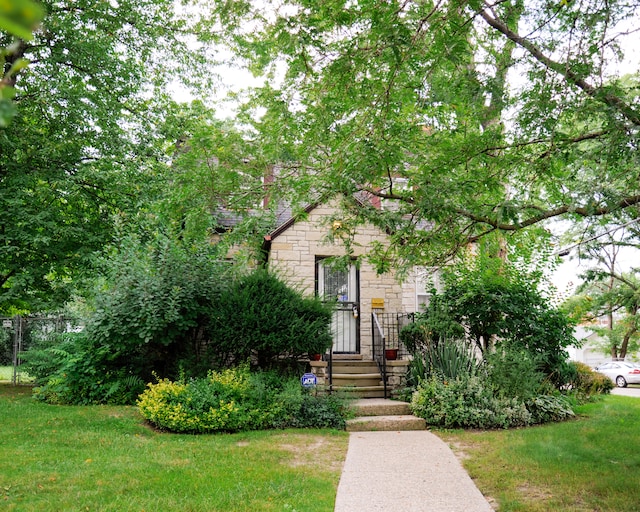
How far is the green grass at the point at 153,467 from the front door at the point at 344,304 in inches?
171

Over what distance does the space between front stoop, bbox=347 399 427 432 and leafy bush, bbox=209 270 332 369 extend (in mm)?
1377

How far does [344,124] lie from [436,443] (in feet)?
15.3

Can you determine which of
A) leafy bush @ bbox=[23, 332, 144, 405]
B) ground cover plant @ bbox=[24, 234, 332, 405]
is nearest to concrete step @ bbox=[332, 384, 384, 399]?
ground cover plant @ bbox=[24, 234, 332, 405]

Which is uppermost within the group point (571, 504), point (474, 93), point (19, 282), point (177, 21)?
point (177, 21)

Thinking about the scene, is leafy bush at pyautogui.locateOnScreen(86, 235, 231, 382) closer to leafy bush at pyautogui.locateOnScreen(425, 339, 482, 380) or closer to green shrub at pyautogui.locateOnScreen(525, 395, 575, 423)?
leafy bush at pyautogui.locateOnScreen(425, 339, 482, 380)

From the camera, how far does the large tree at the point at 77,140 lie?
10891mm

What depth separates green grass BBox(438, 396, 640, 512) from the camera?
4.90 meters

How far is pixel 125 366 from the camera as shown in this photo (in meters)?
10.9

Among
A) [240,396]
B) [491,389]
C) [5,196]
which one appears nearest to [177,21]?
[5,196]

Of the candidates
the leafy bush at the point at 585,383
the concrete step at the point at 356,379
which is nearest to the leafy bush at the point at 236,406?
the concrete step at the point at 356,379

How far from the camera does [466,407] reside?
860 centimetres

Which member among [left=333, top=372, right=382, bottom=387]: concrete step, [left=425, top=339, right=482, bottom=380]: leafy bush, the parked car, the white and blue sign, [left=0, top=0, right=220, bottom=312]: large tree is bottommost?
the parked car

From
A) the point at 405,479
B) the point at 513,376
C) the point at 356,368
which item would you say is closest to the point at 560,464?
the point at 405,479

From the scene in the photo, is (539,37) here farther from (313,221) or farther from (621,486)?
(313,221)
